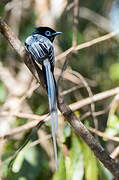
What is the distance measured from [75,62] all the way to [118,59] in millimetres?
568

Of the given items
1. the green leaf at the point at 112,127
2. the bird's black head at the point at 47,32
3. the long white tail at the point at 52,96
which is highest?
the long white tail at the point at 52,96

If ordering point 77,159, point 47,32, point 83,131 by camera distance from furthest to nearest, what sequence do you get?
point 47,32 < point 77,159 < point 83,131

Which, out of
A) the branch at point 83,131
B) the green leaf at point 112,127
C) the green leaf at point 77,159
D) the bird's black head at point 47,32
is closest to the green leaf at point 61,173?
the green leaf at point 77,159

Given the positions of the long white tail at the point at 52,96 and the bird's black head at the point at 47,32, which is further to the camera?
the bird's black head at the point at 47,32

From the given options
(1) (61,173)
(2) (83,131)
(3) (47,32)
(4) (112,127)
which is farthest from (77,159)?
(3) (47,32)

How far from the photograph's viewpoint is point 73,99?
4699 mm

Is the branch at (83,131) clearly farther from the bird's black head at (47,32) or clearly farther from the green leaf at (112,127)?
the bird's black head at (47,32)

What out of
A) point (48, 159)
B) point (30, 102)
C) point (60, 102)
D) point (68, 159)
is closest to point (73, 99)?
point (30, 102)

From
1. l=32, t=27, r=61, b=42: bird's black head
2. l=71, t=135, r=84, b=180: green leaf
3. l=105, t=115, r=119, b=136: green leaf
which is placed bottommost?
l=71, t=135, r=84, b=180: green leaf

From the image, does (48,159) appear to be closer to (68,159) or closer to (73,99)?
(73,99)

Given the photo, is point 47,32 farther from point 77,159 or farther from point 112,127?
point 77,159

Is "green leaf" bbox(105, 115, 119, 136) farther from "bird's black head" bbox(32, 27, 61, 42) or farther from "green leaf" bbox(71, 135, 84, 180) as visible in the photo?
"bird's black head" bbox(32, 27, 61, 42)

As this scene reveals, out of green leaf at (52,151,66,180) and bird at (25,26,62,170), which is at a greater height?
bird at (25,26,62,170)

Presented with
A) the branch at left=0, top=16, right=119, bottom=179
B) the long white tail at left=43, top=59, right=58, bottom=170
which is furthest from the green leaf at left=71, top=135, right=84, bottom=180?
the long white tail at left=43, top=59, right=58, bottom=170
